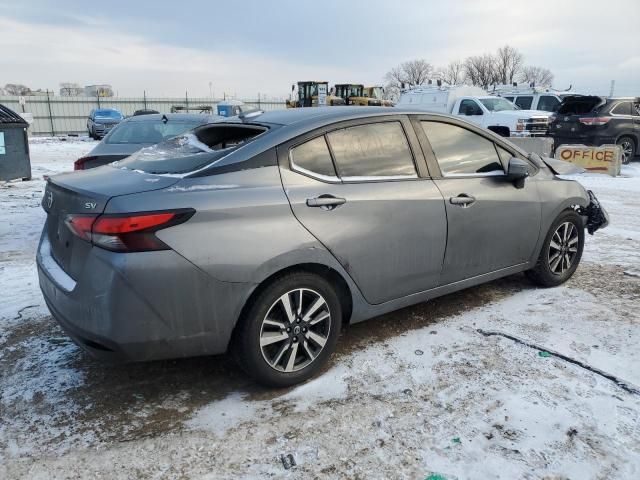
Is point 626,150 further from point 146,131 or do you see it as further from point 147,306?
point 147,306

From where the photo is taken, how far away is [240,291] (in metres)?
2.74

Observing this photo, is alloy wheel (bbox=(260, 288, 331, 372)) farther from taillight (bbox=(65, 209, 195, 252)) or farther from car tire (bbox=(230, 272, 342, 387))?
taillight (bbox=(65, 209, 195, 252))

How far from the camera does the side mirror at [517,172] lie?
4023mm

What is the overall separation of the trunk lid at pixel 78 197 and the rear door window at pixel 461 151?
195cm

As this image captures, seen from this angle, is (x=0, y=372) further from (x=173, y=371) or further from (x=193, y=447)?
(x=193, y=447)

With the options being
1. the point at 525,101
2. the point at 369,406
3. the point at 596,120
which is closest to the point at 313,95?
the point at 525,101

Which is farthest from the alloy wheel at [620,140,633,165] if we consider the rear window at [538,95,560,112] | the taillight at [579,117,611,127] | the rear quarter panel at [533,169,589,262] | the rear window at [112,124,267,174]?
the rear window at [112,124,267,174]

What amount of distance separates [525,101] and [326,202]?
2033 cm

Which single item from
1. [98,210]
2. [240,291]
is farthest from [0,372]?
Answer: [240,291]

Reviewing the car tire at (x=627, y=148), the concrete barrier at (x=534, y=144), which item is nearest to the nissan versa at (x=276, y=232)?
the concrete barrier at (x=534, y=144)

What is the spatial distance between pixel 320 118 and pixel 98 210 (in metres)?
1.48

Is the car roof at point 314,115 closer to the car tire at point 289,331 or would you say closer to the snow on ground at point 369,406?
the car tire at point 289,331

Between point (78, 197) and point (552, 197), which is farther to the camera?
point (552, 197)

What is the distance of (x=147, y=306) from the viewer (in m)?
2.54
